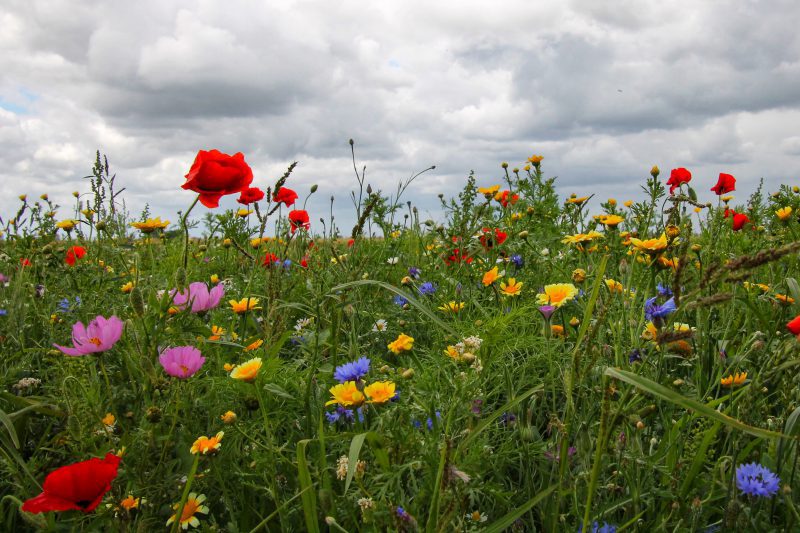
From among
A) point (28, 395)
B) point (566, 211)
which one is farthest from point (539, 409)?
point (566, 211)

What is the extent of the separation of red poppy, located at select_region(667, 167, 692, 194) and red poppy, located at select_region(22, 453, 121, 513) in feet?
Answer: 9.53

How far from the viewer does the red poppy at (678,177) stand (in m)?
3.21

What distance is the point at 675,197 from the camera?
5.52ft

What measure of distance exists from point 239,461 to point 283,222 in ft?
8.70

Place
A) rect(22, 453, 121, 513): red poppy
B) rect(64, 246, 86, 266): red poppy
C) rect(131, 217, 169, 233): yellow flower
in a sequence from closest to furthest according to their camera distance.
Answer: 1. rect(22, 453, 121, 513): red poppy
2. rect(131, 217, 169, 233): yellow flower
3. rect(64, 246, 86, 266): red poppy

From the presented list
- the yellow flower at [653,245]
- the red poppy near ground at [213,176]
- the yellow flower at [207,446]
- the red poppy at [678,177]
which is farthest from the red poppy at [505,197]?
the yellow flower at [207,446]

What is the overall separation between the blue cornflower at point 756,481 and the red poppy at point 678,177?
83.9 inches

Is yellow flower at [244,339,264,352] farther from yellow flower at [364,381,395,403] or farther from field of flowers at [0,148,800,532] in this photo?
yellow flower at [364,381,395,403]

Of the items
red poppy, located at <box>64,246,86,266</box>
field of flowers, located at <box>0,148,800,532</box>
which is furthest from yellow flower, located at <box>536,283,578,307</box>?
red poppy, located at <box>64,246,86,266</box>

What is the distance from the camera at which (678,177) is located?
3236mm

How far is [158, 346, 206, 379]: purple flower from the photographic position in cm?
153

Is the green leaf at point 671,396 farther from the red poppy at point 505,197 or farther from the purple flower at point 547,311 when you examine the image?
the red poppy at point 505,197

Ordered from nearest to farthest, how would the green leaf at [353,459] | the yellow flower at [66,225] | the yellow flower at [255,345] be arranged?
the green leaf at [353,459]
the yellow flower at [255,345]
the yellow flower at [66,225]

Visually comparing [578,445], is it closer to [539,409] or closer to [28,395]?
[539,409]
